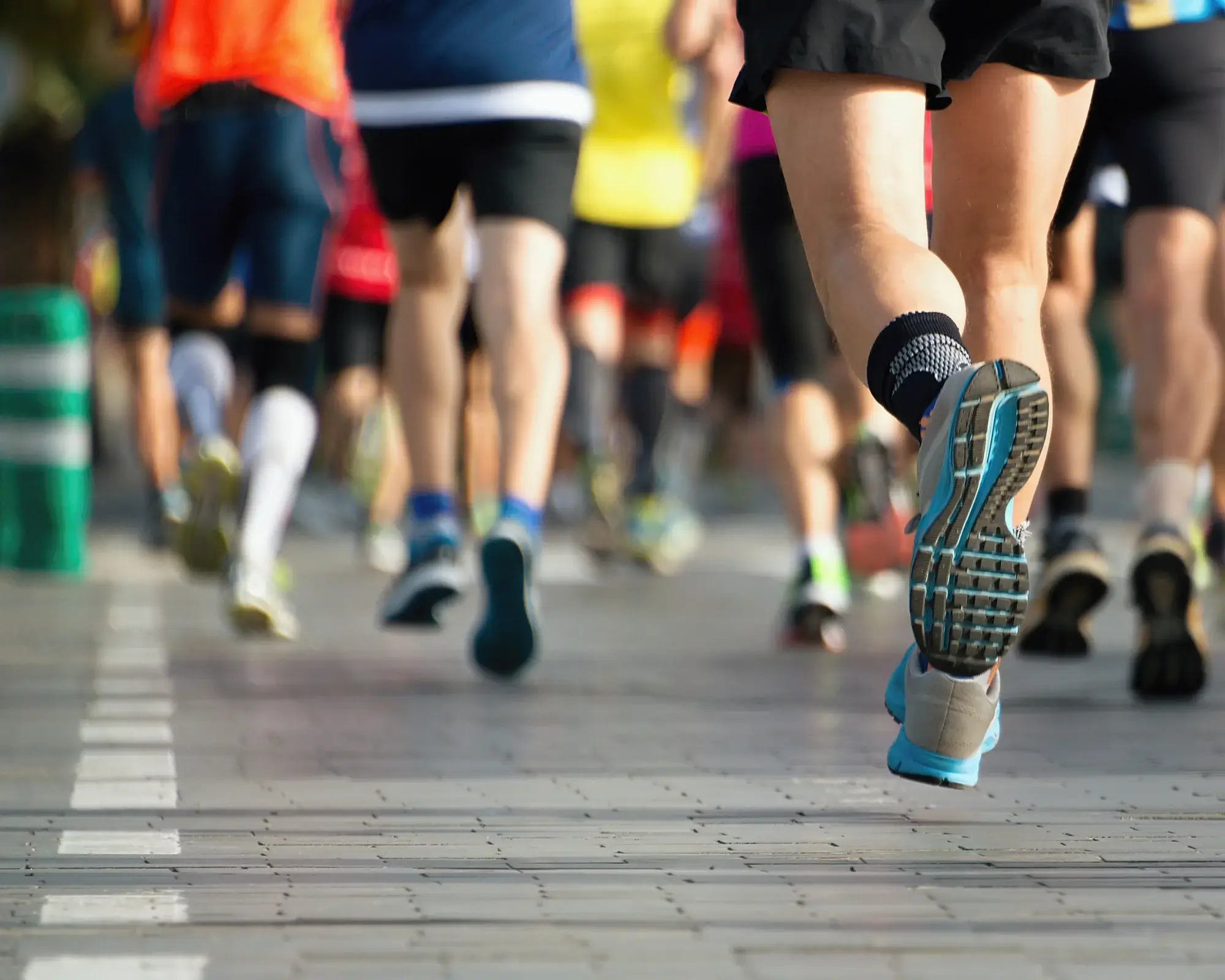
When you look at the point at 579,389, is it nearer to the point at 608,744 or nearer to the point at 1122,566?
the point at 1122,566

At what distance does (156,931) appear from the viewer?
2.76 metres

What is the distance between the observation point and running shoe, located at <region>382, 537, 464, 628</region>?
571cm

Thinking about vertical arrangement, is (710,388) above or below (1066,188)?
above

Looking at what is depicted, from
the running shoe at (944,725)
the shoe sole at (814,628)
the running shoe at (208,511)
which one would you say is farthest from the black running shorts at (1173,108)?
the running shoe at (208,511)

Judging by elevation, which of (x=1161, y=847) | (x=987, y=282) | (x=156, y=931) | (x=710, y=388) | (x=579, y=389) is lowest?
(x=156, y=931)

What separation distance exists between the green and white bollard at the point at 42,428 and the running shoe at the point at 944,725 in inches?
232

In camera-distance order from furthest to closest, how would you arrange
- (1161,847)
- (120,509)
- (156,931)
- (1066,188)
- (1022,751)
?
1. (120,509)
2. (1066,188)
3. (1022,751)
4. (1161,847)
5. (156,931)

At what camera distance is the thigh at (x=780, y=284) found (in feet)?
21.3

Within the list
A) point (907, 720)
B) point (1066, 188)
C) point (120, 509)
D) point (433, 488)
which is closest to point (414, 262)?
point (433, 488)

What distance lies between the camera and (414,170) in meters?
5.77

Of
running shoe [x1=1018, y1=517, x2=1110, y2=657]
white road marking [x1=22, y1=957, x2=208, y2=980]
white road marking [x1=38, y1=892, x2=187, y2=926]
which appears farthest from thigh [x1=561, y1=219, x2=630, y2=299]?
white road marking [x1=22, y1=957, x2=208, y2=980]

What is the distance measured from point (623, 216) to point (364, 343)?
146 centimetres

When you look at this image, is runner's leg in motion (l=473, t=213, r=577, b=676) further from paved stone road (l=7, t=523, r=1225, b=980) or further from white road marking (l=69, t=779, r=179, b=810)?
white road marking (l=69, t=779, r=179, b=810)

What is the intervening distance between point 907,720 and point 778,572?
5723mm
